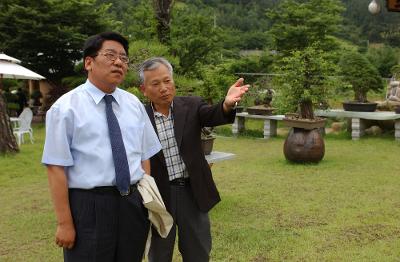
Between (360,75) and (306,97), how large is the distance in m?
3.87

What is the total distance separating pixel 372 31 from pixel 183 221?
34487 millimetres

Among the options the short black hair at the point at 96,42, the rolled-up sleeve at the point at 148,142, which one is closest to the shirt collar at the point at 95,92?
the short black hair at the point at 96,42

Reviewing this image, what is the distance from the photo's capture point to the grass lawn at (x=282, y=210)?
12.6 feet

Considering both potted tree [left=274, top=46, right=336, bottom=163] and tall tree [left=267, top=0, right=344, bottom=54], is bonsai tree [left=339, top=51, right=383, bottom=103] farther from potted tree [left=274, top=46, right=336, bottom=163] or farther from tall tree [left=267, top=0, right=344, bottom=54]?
tall tree [left=267, top=0, right=344, bottom=54]

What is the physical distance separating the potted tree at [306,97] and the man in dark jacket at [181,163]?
4.84 metres

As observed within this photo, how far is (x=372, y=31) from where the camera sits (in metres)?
34.0

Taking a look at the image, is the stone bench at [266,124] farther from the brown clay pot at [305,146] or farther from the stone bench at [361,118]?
the brown clay pot at [305,146]

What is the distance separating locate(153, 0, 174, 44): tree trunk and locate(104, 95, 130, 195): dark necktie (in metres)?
4.55

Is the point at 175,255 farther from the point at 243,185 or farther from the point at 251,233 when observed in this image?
the point at 243,185

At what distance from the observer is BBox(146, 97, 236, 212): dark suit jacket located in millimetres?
2607

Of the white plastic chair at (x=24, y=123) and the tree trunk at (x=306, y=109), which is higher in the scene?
the tree trunk at (x=306, y=109)

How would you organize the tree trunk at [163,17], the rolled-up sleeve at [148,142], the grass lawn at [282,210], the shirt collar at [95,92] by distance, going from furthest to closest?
the tree trunk at [163,17] → the grass lawn at [282,210] → the rolled-up sleeve at [148,142] → the shirt collar at [95,92]

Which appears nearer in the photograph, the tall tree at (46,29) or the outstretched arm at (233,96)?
the outstretched arm at (233,96)

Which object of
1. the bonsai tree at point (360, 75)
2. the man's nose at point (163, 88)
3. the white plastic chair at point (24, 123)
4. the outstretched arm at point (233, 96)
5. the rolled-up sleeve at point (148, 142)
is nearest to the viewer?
the rolled-up sleeve at point (148, 142)
